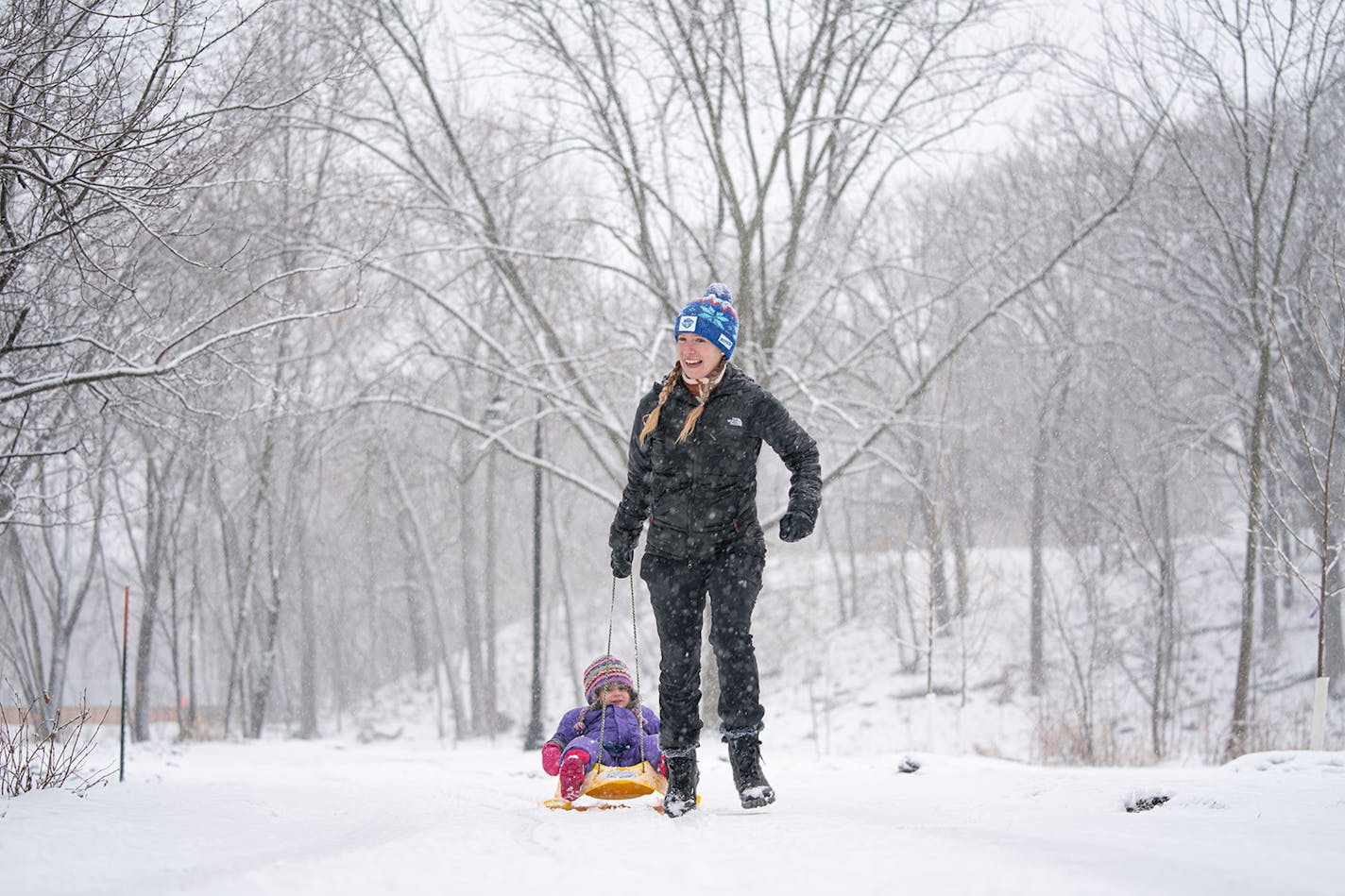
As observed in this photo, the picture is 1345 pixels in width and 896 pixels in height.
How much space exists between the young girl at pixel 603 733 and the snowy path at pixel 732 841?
9.3 inches

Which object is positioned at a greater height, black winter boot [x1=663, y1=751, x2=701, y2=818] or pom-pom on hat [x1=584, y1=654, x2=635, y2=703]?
pom-pom on hat [x1=584, y1=654, x2=635, y2=703]

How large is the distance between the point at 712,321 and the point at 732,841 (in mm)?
2068

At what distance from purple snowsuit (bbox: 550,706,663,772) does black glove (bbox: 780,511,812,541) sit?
1370mm

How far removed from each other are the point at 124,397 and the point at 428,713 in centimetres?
2547

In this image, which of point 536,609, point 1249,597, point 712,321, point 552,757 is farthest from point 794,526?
point 1249,597

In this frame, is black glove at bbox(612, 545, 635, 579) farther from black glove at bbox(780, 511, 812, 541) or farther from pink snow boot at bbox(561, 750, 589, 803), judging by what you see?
pink snow boot at bbox(561, 750, 589, 803)

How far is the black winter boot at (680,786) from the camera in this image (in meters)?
4.04

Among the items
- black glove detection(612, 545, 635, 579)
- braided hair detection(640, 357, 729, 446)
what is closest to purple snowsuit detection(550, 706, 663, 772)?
black glove detection(612, 545, 635, 579)

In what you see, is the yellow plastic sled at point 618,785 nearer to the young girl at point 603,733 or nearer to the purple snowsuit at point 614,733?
the young girl at point 603,733

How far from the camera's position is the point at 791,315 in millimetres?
13219

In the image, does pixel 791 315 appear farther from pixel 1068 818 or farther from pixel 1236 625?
pixel 1236 625

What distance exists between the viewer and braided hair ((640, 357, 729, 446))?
4223mm

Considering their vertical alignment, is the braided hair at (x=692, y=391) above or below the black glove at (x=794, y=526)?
above

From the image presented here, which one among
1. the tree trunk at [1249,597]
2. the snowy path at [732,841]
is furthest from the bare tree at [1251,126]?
the snowy path at [732,841]
